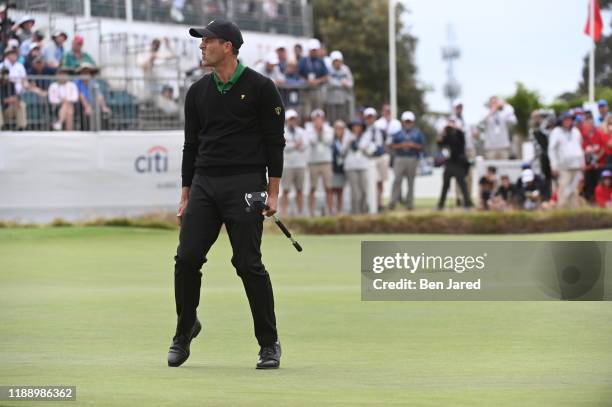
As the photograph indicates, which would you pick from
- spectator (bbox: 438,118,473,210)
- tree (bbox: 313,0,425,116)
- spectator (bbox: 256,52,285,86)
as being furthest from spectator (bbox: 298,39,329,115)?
tree (bbox: 313,0,425,116)

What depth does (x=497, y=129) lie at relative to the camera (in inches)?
1118

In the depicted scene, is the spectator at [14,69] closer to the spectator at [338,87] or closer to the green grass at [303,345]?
the spectator at [338,87]

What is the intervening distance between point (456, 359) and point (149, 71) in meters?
19.8

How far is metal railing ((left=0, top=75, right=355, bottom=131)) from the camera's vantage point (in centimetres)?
2528

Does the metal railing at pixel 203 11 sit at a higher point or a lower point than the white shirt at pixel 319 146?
higher

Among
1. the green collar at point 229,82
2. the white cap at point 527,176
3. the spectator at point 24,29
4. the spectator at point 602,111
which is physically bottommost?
the white cap at point 527,176

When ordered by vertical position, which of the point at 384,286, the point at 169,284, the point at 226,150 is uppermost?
the point at 226,150

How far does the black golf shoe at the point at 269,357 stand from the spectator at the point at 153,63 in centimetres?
1860

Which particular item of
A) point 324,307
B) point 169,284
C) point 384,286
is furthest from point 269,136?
point 169,284

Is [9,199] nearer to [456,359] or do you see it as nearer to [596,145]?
[596,145]

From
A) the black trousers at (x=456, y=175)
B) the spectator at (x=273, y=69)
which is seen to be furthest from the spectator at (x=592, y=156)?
the spectator at (x=273, y=69)

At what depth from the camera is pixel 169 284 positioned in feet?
50.3

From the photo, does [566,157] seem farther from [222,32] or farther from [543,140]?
[222,32]

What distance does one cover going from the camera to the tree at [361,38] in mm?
64750
